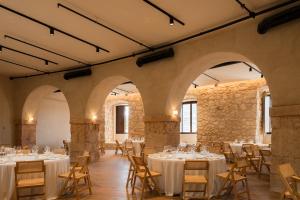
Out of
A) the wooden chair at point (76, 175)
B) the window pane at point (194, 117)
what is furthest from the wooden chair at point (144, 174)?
the window pane at point (194, 117)

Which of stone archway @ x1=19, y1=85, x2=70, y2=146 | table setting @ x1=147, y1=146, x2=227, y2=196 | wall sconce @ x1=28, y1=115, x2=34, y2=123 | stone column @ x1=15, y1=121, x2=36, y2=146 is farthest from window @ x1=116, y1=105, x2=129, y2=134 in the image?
table setting @ x1=147, y1=146, x2=227, y2=196

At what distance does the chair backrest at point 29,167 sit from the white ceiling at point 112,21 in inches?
122

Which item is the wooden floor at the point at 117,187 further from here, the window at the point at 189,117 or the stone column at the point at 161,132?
the window at the point at 189,117

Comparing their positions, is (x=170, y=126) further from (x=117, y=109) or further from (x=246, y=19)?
(x=117, y=109)

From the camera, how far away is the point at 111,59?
30.5 ft

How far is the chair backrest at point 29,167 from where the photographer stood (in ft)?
14.7

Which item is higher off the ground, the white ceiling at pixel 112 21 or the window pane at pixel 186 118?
the white ceiling at pixel 112 21

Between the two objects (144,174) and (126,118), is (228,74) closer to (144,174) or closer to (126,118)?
(144,174)

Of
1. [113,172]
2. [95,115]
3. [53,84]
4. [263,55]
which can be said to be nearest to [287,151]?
[263,55]

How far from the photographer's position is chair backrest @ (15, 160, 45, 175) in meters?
4.49

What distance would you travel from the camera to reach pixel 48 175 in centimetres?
509

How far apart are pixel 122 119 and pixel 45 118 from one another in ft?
13.5

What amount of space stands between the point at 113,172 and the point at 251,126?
5.63 m

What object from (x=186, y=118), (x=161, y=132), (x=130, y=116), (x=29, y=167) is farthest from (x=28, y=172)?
(x=130, y=116)
